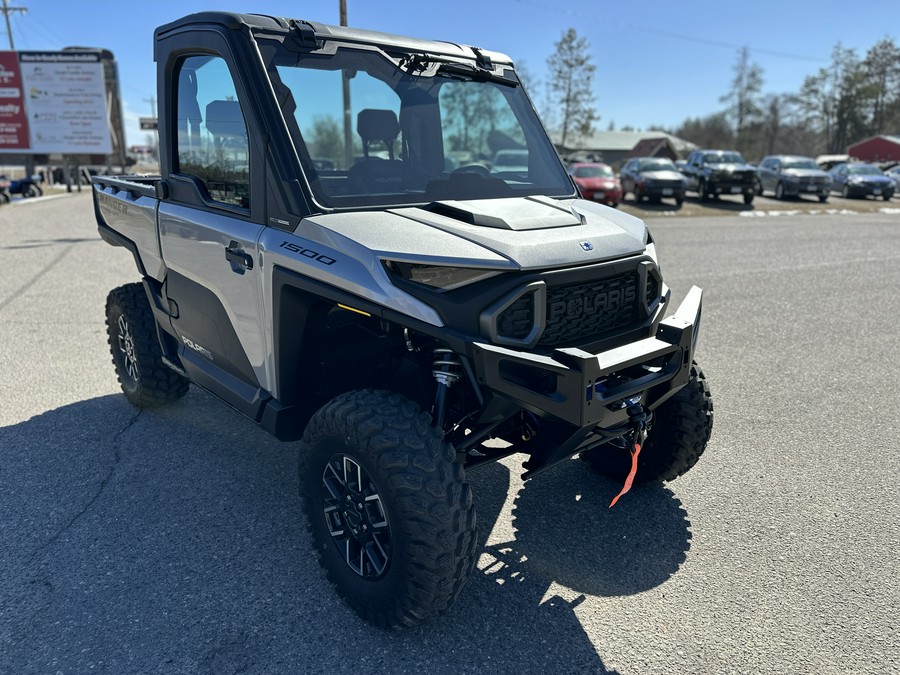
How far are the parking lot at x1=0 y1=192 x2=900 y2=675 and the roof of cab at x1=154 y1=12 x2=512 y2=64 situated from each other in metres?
2.37

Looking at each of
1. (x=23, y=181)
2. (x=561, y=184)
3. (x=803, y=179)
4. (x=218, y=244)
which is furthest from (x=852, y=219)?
(x=23, y=181)

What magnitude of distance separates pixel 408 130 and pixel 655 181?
69.7ft

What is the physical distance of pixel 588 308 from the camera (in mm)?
2727

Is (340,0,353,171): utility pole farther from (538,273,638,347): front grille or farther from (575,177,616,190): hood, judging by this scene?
(575,177,616,190): hood

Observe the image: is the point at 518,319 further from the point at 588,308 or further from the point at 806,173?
the point at 806,173

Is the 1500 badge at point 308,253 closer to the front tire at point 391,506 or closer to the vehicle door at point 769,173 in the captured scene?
the front tire at point 391,506

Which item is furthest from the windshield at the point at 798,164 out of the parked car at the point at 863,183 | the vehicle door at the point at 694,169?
the vehicle door at the point at 694,169

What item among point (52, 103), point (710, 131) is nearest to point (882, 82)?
point (710, 131)

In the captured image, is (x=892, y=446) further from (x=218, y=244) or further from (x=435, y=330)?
(x=218, y=244)

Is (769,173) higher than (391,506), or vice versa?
(769,173)

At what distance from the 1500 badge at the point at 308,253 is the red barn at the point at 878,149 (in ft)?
259

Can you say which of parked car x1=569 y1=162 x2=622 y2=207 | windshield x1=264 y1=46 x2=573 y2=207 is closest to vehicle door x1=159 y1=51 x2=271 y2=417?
windshield x1=264 y1=46 x2=573 y2=207

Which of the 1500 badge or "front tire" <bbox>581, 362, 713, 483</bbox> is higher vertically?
the 1500 badge

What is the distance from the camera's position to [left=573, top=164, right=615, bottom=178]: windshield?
22.5 m
